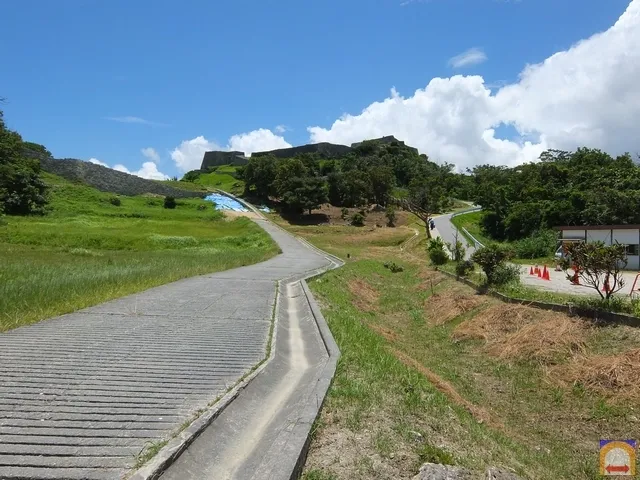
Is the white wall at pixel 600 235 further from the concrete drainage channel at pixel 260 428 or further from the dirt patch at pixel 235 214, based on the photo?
the dirt patch at pixel 235 214

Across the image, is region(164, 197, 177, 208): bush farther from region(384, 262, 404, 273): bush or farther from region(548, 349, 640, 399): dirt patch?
region(548, 349, 640, 399): dirt patch

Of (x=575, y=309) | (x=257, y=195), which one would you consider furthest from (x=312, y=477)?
(x=257, y=195)

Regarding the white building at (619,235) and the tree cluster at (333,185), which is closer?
the white building at (619,235)

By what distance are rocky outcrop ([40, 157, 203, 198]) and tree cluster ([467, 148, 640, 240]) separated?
41.3 m

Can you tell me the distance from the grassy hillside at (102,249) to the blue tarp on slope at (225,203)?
2.23 meters

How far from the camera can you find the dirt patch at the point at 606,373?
277 inches

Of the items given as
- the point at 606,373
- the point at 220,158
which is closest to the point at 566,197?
the point at 606,373

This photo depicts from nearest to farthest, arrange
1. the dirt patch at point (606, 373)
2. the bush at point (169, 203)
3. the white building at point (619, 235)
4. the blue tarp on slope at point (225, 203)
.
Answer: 1. the dirt patch at point (606, 373)
2. the white building at point (619, 235)
3. the bush at point (169, 203)
4. the blue tarp on slope at point (225, 203)

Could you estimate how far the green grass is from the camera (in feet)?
264

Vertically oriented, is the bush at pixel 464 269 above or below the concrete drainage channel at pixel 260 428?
above

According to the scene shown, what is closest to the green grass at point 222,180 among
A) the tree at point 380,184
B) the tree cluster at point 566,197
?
the tree at point 380,184

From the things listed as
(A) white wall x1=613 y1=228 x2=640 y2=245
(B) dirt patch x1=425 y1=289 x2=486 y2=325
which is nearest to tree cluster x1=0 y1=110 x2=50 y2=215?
(B) dirt patch x1=425 y1=289 x2=486 y2=325

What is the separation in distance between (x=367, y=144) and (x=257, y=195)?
Result: 34.9m

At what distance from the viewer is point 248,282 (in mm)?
14609
